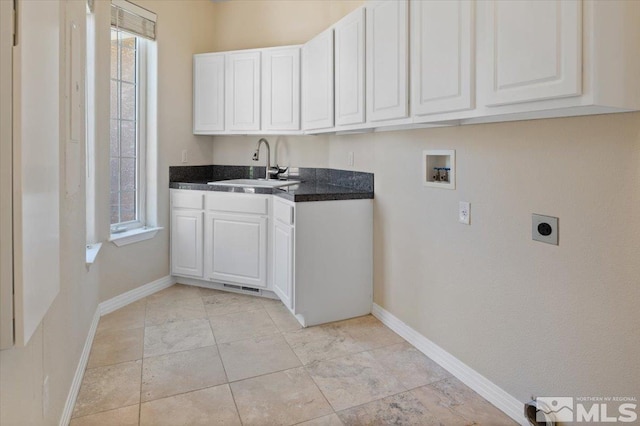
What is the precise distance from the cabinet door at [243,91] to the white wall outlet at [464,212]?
2232 mm

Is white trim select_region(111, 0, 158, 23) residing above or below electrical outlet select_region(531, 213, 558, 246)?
above

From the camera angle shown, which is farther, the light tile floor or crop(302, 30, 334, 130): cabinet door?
crop(302, 30, 334, 130): cabinet door

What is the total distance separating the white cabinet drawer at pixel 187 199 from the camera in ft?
11.9

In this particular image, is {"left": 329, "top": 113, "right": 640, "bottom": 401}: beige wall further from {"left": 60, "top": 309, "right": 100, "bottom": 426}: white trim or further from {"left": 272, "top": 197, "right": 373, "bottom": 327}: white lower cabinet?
{"left": 60, "top": 309, "right": 100, "bottom": 426}: white trim

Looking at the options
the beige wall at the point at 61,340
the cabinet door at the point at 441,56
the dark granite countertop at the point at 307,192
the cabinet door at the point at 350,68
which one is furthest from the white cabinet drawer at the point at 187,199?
the cabinet door at the point at 441,56

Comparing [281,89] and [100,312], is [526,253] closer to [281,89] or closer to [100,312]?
[281,89]

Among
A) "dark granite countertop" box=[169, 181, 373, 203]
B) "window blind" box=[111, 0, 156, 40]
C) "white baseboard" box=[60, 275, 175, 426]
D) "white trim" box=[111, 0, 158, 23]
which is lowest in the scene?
"white baseboard" box=[60, 275, 175, 426]

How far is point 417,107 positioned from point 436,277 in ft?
3.26

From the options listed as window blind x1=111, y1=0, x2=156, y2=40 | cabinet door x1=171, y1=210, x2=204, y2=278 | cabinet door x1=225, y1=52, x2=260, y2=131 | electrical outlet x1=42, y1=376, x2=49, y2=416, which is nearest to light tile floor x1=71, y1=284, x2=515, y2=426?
electrical outlet x1=42, y1=376, x2=49, y2=416

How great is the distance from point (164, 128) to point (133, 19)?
2.99 feet

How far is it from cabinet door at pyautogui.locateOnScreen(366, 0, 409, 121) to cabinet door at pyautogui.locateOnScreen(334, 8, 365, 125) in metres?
0.09

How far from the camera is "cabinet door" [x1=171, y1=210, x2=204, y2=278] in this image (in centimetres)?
364
